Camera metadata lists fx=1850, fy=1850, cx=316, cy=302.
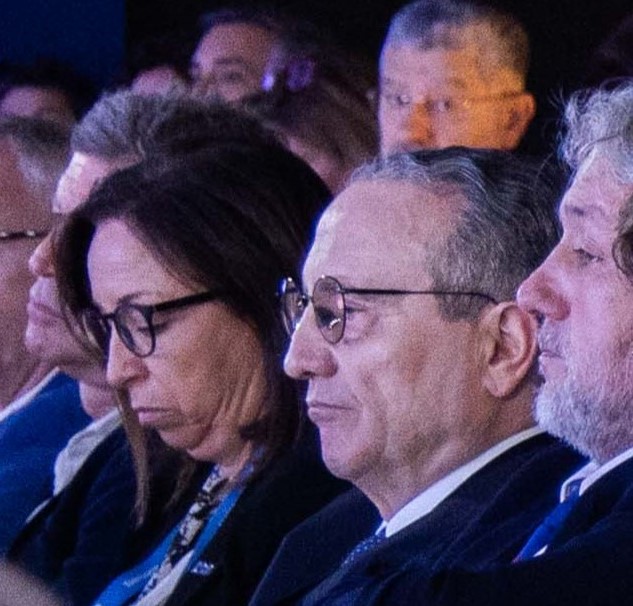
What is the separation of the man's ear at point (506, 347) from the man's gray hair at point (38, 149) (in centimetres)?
166

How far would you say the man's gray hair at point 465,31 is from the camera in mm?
4328

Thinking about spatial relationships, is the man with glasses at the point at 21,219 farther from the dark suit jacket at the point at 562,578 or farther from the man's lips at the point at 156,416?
the dark suit jacket at the point at 562,578

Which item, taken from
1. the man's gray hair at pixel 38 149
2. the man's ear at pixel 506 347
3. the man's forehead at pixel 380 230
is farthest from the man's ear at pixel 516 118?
the man's ear at pixel 506 347

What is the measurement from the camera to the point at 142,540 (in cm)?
296

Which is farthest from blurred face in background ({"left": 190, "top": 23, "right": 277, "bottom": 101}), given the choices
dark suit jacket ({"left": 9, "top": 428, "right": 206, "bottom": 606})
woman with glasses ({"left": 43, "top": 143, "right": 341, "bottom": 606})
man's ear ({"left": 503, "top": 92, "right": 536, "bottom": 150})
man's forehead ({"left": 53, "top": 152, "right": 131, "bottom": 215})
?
woman with glasses ({"left": 43, "top": 143, "right": 341, "bottom": 606})

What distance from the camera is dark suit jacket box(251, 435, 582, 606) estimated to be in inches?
81.0

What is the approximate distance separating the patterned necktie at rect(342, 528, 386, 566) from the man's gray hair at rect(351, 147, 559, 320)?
0.97 feet

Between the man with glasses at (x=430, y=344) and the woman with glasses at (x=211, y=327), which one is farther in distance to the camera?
the woman with glasses at (x=211, y=327)

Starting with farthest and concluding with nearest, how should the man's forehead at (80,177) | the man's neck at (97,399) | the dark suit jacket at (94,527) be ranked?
the man's neck at (97,399), the man's forehead at (80,177), the dark suit jacket at (94,527)

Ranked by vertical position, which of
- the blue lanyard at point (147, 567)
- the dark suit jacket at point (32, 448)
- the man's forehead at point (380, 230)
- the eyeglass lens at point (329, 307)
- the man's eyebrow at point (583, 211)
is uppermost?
the man's eyebrow at point (583, 211)

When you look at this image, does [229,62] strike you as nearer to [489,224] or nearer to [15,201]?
[15,201]

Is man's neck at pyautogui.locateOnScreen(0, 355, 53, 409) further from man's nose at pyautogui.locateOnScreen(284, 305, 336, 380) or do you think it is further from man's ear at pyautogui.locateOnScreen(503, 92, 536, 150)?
man's nose at pyautogui.locateOnScreen(284, 305, 336, 380)

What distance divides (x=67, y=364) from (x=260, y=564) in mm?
893

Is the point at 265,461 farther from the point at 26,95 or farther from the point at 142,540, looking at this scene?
the point at 26,95
